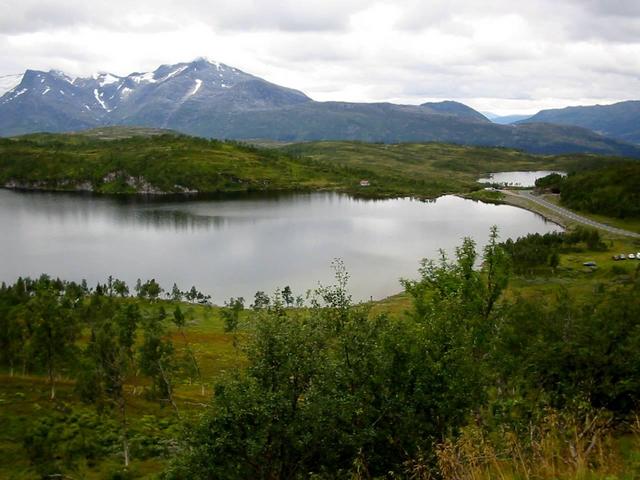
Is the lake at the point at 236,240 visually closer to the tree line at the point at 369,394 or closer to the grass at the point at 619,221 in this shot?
the grass at the point at 619,221

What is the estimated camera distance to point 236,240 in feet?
441

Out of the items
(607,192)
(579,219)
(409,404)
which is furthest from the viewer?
(607,192)

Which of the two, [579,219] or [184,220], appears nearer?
[579,219]

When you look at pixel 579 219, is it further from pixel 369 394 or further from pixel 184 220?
pixel 369 394

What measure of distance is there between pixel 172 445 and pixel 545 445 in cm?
2775

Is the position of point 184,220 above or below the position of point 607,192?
below

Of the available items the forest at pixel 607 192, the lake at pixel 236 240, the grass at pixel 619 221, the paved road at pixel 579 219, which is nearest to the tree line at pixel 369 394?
the lake at pixel 236 240

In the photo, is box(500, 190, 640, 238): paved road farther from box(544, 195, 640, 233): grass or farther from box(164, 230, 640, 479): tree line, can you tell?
box(164, 230, 640, 479): tree line

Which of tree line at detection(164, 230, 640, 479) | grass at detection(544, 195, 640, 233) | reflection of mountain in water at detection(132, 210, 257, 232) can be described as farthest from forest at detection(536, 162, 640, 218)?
tree line at detection(164, 230, 640, 479)

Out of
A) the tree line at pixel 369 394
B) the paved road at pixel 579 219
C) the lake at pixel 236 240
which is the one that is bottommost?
the lake at pixel 236 240

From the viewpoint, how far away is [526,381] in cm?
1622

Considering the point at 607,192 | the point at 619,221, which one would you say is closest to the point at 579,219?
the point at 619,221

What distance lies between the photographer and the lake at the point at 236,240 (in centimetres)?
10262

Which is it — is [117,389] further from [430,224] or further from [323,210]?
[323,210]
